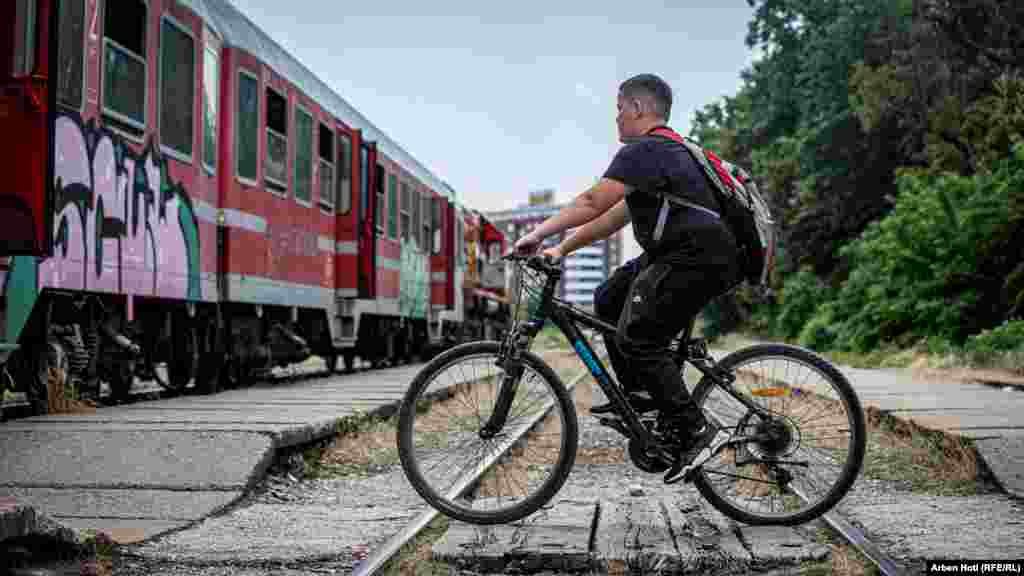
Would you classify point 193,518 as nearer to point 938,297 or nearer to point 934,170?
point 938,297

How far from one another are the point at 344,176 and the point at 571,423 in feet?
31.7

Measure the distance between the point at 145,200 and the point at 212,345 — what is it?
2535 mm

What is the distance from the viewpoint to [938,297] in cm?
1928

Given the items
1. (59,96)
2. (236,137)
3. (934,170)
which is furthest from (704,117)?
(59,96)

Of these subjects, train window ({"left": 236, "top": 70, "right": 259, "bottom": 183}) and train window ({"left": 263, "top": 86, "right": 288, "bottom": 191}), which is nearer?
train window ({"left": 236, "top": 70, "right": 259, "bottom": 183})

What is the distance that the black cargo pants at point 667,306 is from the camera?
4.25 m

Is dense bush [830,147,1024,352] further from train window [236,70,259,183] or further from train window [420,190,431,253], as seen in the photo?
train window [236,70,259,183]

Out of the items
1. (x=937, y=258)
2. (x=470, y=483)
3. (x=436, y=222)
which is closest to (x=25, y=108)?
(x=470, y=483)

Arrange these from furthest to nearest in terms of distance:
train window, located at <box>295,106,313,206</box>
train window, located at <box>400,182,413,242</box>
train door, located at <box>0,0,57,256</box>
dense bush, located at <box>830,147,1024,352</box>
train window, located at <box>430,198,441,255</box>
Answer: train window, located at <box>430,198,441,255</box> < dense bush, located at <box>830,147,1024,352</box> < train window, located at <box>400,182,413,242</box> < train window, located at <box>295,106,313,206</box> < train door, located at <box>0,0,57,256</box>

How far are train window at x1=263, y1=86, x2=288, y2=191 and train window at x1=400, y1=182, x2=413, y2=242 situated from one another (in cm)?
631

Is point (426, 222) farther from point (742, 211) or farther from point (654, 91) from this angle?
point (742, 211)

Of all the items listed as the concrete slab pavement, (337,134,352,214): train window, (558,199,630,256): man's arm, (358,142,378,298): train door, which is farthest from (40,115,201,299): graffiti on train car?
(358,142,378,298): train door

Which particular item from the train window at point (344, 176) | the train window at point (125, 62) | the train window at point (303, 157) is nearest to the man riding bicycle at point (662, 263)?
the train window at point (125, 62)

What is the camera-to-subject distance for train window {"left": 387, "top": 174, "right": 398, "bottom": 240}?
653 inches
